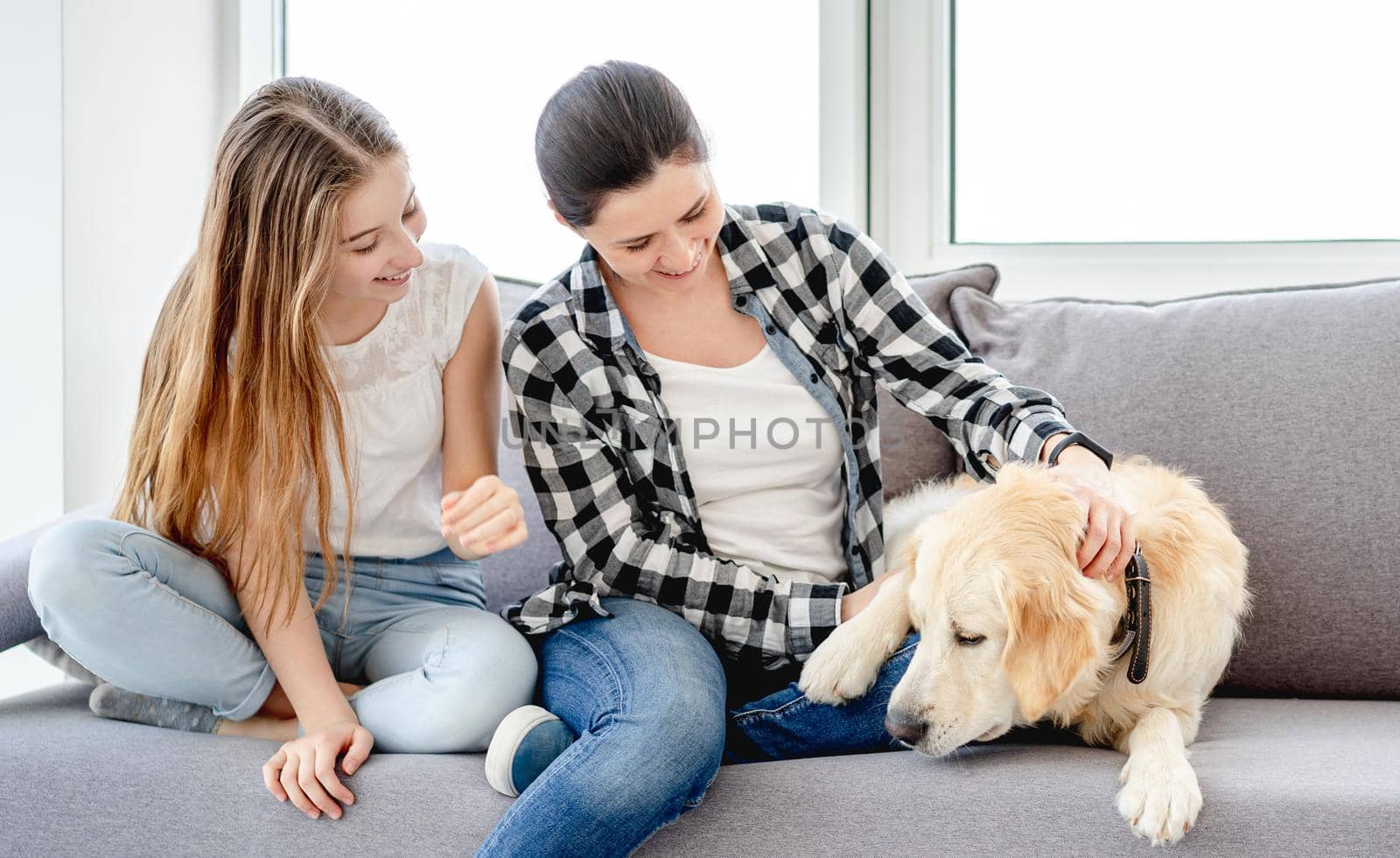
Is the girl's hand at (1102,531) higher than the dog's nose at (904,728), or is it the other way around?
the girl's hand at (1102,531)

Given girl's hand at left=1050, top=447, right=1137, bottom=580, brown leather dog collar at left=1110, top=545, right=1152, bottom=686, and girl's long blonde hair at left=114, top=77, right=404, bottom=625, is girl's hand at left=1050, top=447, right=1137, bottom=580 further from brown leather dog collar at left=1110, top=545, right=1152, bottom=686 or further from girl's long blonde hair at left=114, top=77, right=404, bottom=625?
girl's long blonde hair at left=114, top=77, right=404, bottom=625

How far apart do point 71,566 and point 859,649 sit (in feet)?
3.25

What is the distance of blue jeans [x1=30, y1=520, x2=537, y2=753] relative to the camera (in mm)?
1270

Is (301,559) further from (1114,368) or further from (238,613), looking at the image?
(1114,368)

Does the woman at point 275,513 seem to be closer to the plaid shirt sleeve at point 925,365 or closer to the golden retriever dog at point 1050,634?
the golden retriever dog at point 1050,634

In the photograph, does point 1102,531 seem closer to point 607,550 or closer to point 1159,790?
point 1159,790

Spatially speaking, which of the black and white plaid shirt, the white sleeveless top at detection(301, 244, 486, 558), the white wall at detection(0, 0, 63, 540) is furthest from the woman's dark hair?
the white wall at detection(0, 0, 63, 540)

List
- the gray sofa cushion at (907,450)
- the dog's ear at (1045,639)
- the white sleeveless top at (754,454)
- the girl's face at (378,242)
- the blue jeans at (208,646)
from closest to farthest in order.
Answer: the dog's ear at (1045,639), the blue jeans at (208,646), the girl's face at (378,242), the white sleeveless top at (754,454), the gray sofa cushion at (907,450)

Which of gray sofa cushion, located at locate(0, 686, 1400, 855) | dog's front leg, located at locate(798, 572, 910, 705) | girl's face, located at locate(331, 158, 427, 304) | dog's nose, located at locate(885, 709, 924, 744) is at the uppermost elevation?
girl's face, located at locate(331, 158, 427, 304)

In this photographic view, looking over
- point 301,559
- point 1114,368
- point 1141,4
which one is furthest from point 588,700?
point 1141,4

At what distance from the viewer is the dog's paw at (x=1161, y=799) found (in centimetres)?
106

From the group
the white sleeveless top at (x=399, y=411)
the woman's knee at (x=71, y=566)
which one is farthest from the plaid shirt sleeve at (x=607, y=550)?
the woman's knee at (x=71, y=566)

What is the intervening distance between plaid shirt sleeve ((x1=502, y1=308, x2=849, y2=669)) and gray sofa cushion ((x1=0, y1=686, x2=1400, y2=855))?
0.23 meters

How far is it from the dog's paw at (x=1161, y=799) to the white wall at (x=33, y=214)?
2.11m
